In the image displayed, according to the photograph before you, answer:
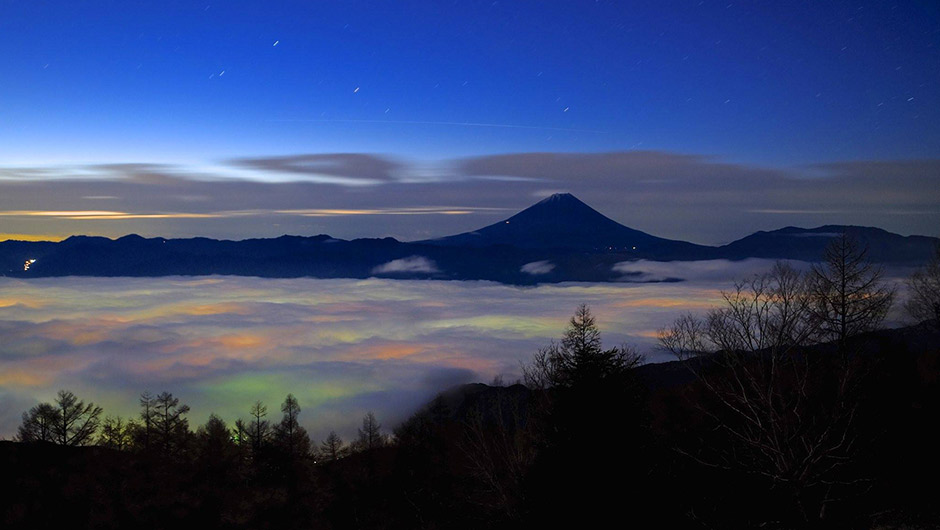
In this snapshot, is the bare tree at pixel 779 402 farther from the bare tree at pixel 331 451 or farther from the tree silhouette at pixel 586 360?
the bare tree at pixel 331 451

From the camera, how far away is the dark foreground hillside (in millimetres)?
13719

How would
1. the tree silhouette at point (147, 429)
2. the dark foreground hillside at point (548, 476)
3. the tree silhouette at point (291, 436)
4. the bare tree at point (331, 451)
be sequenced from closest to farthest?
the dark foreground hillside at point (548, 476) → the tree silhouette at point (291, 436) → the bare tree at point (331, 451) → the tree silhouette at point (147, 429)

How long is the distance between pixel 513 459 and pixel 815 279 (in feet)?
59.9

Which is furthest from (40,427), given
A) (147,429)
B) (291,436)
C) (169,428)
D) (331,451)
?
(331,451)

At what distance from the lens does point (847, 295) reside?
28.9 meters

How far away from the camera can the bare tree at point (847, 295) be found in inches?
1133

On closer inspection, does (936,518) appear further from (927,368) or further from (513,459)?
(927,368)

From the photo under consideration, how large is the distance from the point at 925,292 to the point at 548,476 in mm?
43651

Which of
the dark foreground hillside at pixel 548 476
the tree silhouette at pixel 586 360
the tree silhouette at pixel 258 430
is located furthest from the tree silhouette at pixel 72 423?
the tree silhouette at pixel 586 360

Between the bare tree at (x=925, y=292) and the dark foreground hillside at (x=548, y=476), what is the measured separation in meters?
4.54

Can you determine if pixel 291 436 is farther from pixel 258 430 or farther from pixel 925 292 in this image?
pixel 925 292

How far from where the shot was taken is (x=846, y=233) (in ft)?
95.9

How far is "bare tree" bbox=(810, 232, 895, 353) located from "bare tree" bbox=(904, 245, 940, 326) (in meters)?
17.4

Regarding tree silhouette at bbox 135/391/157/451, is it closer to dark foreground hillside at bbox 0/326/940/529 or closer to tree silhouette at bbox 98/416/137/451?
tree silhouette at bbox 98/416/137/451
